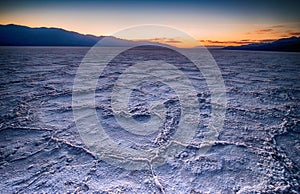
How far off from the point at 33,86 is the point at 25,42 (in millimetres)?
76875

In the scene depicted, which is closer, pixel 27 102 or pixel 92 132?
pixel 92 132

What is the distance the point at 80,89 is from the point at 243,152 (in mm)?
2396

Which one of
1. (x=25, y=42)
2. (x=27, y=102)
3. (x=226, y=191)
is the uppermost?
(x=25, y=42)

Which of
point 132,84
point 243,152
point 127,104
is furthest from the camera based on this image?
point 132,84

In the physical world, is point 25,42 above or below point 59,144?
above

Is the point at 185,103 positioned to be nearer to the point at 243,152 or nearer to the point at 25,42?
the point at 243,152

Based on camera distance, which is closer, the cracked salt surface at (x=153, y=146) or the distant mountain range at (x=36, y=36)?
the cracked salt surface at (x=153, y=146)

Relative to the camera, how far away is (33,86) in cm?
310

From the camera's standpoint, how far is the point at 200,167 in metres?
1.18

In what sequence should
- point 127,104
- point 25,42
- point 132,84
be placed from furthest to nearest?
point 25,42
point 132,84
point 127,104

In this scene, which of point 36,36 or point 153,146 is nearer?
point 153,146

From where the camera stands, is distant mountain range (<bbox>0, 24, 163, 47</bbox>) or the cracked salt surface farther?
distant mountain range (<bbox>0, 24, 163, 47</bbox>)

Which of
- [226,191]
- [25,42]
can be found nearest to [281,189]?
[226,191]

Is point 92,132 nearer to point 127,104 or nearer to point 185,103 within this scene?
point 127,104
